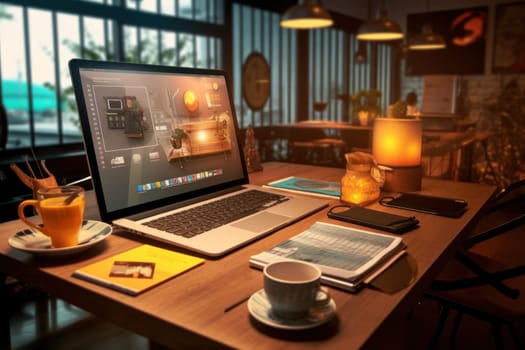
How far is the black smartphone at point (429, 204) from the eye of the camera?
1190mm

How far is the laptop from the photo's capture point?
0.97 metres

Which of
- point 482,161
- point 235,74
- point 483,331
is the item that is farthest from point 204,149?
point 482,161

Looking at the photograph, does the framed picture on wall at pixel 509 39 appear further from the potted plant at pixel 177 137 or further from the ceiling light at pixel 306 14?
the potted plant at pixel 177 137

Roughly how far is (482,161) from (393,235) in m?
6.27

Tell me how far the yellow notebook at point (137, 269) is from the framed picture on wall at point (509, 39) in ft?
24.2

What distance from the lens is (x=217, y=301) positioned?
0.69m

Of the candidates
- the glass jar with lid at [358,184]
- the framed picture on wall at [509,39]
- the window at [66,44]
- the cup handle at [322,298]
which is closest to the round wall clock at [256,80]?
the window at [66,44]

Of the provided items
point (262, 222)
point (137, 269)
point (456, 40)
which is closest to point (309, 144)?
point (456, 40)

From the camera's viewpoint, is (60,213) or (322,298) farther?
(60,213)

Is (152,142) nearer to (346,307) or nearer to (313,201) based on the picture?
(313,201)

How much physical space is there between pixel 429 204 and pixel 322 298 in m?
0.70

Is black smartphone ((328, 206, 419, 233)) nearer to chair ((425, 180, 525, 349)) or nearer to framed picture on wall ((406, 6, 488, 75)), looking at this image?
chair ((425, 180, 525, 349))

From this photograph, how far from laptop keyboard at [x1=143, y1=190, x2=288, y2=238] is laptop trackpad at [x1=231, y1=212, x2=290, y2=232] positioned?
3cm

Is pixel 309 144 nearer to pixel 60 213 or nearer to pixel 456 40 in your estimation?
pixel 456 40
